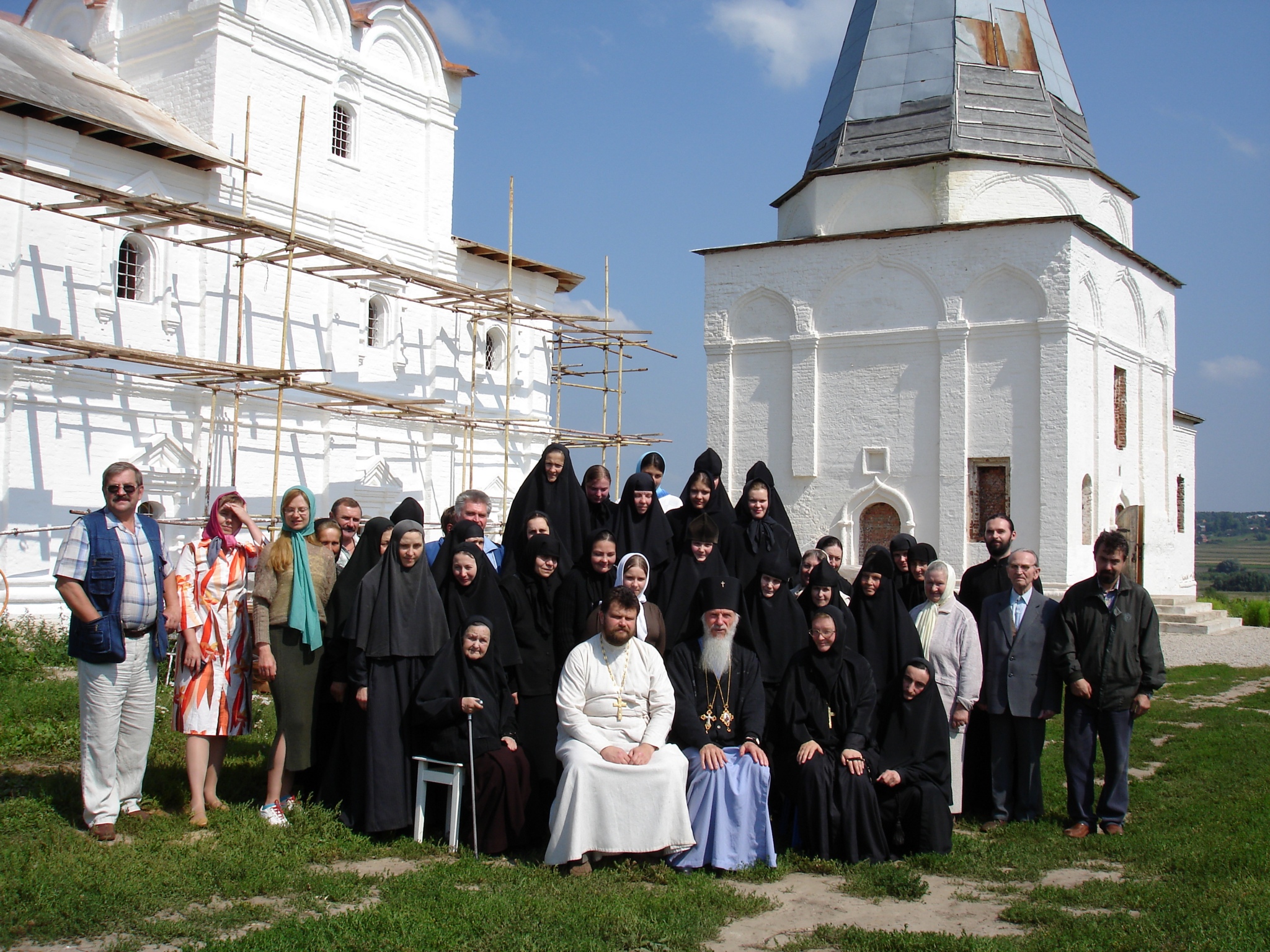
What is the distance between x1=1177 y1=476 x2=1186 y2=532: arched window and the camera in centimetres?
2033

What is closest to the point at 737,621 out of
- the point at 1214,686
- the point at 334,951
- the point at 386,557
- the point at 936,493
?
the point at 386,557

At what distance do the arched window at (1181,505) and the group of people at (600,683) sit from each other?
16292mm

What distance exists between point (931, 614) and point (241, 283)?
9.06m

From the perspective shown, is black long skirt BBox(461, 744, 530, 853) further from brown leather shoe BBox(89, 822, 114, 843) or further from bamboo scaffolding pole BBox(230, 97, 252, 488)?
bamboo scaffolding pole BBox(230, 97, 252, 488)

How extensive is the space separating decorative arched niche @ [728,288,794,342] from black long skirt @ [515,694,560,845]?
40.0ft

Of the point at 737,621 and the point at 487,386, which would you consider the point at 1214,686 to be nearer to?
the point at 737,621

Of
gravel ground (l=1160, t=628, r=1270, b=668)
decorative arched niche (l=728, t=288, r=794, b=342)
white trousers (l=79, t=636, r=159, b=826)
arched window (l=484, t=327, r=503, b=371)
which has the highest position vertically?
decorative arched niche (l=728, t=288, r=794, b=342)

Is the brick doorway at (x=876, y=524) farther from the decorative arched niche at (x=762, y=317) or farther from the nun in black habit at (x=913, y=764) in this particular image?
the nun in black habit at (x=913, y=764)

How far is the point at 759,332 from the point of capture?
1728 cm

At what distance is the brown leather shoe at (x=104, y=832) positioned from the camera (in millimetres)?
4871

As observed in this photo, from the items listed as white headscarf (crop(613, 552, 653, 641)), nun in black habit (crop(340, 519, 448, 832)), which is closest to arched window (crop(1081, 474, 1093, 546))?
white headscarf (crop(613, 552, 653, 641))

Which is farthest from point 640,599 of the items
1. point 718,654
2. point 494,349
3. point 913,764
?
point 494,349

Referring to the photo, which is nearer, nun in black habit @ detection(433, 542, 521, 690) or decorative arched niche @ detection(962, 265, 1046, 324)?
nun in black habit @ detection(433, 542, 521, 690)

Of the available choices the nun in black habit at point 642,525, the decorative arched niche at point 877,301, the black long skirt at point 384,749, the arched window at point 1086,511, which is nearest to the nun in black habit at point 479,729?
the black long skirt at point 384,749
